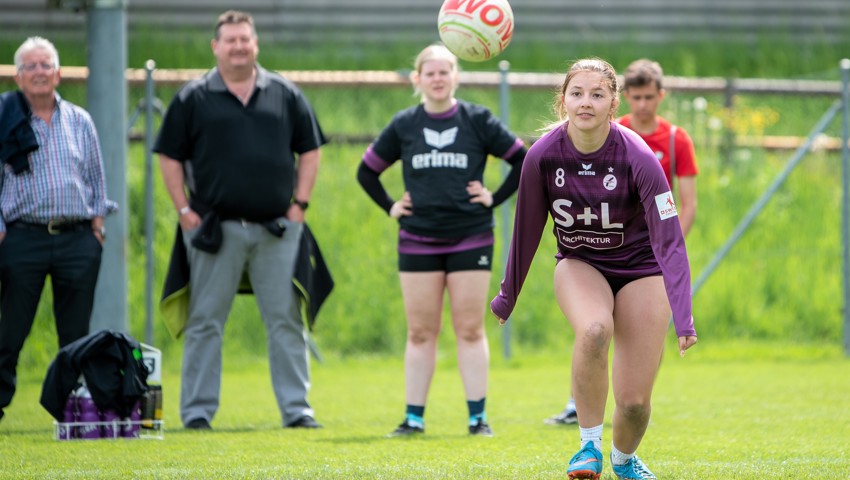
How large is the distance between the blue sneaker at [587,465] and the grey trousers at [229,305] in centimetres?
306

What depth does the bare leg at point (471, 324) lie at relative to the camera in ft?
24.9

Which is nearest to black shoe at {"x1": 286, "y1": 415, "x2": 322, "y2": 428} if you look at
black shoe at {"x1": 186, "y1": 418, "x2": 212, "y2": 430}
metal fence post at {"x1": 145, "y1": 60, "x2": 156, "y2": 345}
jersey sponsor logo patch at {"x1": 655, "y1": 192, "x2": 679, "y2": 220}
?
black shoe at {"x1": 186, "y1": 418, "x2": 212, "y2": 430}

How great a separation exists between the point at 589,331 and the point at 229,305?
3557 mm

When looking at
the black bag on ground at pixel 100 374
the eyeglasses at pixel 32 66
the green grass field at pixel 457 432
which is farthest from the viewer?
the eyeglasses at pixel 32 66

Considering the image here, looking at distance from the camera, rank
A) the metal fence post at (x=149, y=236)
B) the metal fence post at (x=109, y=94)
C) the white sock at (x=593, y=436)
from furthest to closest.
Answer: the metal fence post at (x=149, y=236)
the metal fence post at (x=109, y=94)
the white sock at (x=593, y=436)

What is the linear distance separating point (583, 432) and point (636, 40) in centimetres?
1242

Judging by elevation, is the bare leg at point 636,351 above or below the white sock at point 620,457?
above

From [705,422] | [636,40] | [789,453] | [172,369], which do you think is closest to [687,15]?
[636,40]

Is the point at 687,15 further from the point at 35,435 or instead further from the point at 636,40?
the point at 35,435

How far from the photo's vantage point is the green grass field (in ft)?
19.5

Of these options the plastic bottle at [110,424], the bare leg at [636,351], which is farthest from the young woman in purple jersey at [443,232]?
the bare leg at [636,351]

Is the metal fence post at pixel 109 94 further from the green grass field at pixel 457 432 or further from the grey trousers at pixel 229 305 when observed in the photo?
the grey trousers at pixel 229 305

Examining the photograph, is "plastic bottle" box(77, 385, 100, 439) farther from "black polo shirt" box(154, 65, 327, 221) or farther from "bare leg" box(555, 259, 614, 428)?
"bare leg" box(555, 259, 614, 428)

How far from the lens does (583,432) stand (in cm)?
548
